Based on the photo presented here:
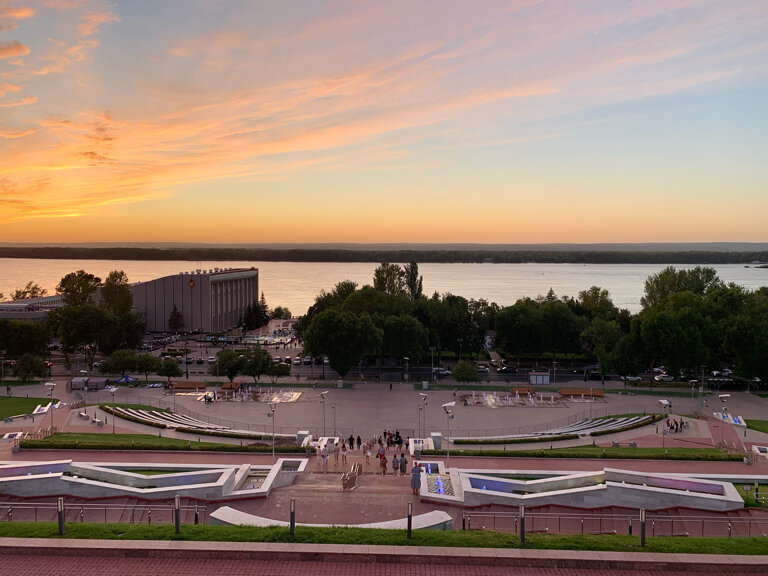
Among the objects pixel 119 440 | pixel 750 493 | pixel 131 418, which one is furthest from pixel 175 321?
pixel 750 493

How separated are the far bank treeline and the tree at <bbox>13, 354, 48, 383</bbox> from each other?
2258cm

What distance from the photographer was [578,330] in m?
64.7

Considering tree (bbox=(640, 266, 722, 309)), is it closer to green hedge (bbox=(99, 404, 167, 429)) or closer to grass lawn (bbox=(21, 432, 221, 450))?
green hedge (bbox=(99, 404, 167, 429))

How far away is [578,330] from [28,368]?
53.5 metres

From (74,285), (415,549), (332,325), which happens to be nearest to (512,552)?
(415,549)

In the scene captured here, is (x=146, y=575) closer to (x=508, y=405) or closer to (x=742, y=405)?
(x=508, y=405)

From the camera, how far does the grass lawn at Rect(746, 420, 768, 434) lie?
3344 cm

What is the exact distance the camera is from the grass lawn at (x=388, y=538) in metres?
13.9

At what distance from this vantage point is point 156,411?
39.6 meters

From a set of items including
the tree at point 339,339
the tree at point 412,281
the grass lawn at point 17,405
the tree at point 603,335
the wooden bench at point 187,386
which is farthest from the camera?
the tree at point 412,281

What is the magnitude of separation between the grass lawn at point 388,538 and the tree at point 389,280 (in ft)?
220

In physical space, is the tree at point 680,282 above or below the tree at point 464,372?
above

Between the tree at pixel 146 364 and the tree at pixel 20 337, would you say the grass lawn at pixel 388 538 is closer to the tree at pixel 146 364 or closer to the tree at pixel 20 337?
the tree at pixel 146 364

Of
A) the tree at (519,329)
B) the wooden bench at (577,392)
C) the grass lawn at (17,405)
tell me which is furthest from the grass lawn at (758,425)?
the grass lawn at (17,405)
